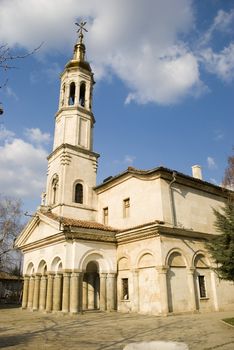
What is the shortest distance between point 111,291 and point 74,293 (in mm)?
2549

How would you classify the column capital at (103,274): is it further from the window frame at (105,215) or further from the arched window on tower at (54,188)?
the arched window on tower at (54,188)

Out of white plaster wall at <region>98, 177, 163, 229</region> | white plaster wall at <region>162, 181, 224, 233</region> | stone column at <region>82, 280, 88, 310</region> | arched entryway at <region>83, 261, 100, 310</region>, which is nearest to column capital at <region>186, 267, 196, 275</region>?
white plaster wall at <region>162, 181, 224, 233</region>

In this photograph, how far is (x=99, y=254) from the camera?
19.2 metres

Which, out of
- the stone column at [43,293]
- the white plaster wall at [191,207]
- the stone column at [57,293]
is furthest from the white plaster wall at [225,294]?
the stone column at [43,293]

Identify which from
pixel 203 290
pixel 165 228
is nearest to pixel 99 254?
pixel 165 228

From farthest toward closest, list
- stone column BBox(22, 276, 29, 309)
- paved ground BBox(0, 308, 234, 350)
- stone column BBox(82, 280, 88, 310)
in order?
1. stone column BBox(22, 276, 29, 309)
2. stone column BBox(82, 280, 88, 310)
3. paved ground BBox(0, 308, 234, 350)

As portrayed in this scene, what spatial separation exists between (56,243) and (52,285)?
267cm

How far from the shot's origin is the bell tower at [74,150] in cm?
2297

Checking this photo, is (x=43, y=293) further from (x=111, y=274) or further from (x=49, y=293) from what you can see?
(x=111, y=274)

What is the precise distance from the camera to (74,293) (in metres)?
17.3

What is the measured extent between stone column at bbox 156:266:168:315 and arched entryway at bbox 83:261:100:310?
617 cm

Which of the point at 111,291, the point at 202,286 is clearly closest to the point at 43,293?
the point at 111,291

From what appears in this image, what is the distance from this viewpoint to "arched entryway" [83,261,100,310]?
21.3 meters

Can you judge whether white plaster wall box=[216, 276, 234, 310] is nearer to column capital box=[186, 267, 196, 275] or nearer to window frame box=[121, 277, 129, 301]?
column capital box=[186, 267, 196, 275]
